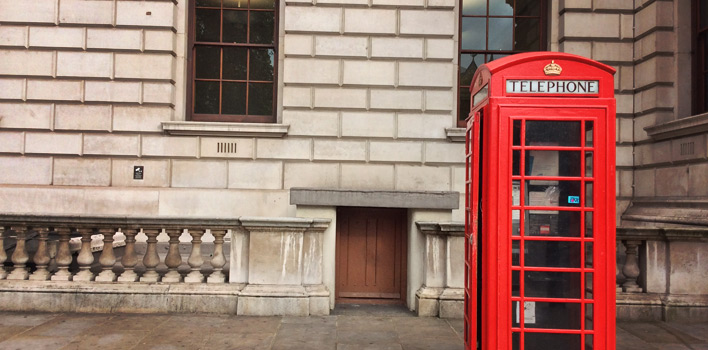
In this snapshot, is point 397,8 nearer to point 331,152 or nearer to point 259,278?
point 331,152

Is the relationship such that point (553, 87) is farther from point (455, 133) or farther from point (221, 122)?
point (221, 122)

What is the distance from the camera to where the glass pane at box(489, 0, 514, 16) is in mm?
10062

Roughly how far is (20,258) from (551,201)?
6429 mm

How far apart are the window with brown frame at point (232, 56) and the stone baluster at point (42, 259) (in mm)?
4143

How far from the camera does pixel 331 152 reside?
9.41m

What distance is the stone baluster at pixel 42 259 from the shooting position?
625 centimetres

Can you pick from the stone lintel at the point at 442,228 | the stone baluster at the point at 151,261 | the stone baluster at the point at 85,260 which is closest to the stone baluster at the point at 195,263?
the stone baluster at the point at 151,261

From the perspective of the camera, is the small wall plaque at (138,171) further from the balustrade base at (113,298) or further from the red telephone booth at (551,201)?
the red telephone booth at (551,201)

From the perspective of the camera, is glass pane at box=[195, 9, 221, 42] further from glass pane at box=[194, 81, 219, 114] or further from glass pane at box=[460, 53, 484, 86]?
glass pane at box=[460, 53, 484, 86]

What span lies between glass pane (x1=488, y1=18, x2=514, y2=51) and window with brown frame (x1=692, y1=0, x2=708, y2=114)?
3.23m

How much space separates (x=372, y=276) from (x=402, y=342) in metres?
1.82

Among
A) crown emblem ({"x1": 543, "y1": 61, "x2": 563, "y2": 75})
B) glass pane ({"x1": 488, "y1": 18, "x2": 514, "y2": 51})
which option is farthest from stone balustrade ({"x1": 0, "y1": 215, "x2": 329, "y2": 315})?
glass pane ({"x1": 488, "y1": 18, "x2": 514, "y2": 51})

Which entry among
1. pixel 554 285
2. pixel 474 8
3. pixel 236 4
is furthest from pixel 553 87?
pixel 236 4

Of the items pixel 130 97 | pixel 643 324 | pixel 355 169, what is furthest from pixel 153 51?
pixel 643 324
